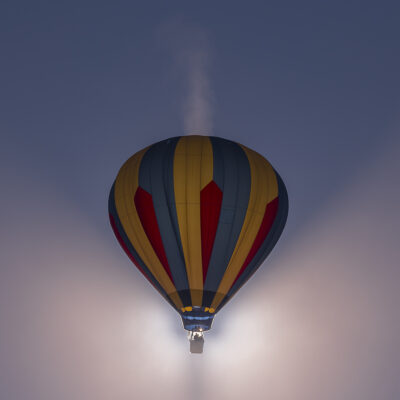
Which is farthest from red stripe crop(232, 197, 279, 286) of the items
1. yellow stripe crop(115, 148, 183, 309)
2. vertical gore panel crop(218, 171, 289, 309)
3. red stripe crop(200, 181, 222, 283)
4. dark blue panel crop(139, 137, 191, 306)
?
yellow stripe crop(115, 148, 183, 309)

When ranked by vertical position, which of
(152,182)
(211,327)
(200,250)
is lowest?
(211,327)

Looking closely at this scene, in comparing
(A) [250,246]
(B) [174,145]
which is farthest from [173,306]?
(B) [174,145]

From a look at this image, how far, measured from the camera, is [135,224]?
25406mm

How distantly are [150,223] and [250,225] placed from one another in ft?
9.03

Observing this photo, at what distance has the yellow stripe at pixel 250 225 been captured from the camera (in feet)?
82.3

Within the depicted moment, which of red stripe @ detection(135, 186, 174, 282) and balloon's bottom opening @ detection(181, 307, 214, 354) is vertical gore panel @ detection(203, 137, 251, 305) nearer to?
balloon's bottom opening @ detection(181, 307, 214, 354)

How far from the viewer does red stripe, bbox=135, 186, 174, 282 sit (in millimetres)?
24984

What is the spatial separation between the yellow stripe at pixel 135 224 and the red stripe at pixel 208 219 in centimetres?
114

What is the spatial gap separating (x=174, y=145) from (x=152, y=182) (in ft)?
4.47

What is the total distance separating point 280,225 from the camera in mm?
26188

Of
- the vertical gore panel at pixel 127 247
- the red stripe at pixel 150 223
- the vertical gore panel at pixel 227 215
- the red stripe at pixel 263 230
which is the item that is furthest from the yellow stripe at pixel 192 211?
the red stripe at pixel 263 230

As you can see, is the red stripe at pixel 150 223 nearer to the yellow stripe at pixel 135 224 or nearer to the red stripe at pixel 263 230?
the yellow stripe at pixel 135 224

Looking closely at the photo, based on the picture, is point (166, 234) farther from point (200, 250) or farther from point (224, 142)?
point (224, 142)

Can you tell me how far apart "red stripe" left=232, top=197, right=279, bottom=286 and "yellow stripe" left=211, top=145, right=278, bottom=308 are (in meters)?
0.10
